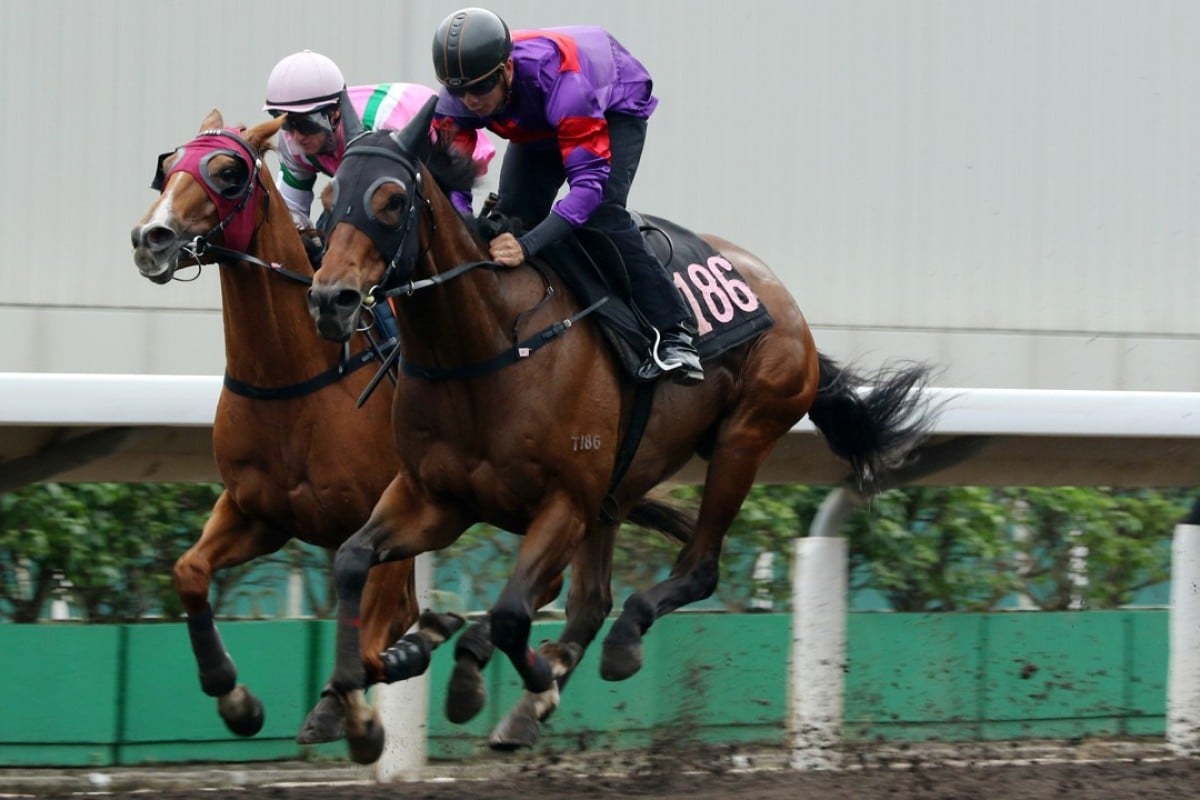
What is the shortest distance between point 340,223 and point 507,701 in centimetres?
239

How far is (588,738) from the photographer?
5.97m

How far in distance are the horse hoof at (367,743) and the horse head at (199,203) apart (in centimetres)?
127

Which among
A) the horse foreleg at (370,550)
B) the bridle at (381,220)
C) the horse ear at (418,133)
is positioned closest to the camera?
the bridle at (381,220)

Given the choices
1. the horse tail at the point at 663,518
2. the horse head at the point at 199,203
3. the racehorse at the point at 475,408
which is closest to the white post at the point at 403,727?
the racehorse at the point at 475,408

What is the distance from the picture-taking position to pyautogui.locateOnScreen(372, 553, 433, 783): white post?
17.9 feet

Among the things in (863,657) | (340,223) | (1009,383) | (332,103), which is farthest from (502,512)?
(1009,383)

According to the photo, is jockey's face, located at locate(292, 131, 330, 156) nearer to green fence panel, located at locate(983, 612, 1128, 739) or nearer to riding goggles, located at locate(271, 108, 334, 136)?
riding goggles, located at locate(271, 108, 334, 136)

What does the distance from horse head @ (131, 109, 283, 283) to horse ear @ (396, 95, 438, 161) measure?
78 cm

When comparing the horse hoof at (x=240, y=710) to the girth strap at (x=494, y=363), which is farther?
the horse hoof at (x=240, y=710)

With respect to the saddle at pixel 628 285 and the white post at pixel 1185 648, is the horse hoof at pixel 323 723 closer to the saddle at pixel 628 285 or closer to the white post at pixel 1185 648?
the saddle at pixel 628 285

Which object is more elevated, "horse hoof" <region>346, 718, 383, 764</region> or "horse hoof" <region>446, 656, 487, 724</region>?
"horse hoof" <region>446, 656, 487, 724</region>

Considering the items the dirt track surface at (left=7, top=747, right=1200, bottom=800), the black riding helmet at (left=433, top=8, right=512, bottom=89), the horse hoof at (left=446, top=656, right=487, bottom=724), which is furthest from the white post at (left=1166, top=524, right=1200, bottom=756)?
the black riding helmet at (left=433, top=8, right=512, bottom=89)

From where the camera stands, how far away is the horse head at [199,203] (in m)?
4.58

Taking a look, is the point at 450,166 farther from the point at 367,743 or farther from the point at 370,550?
the point at 367,743
